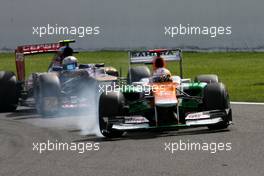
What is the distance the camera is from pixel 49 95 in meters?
14.9

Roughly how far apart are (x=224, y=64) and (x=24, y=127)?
13924 millimetres

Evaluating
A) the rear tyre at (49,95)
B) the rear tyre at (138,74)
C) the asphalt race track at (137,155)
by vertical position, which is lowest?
the asphalt race track at (137,155)

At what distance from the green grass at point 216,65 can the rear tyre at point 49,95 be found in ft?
14.8

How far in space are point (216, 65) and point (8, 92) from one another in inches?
438

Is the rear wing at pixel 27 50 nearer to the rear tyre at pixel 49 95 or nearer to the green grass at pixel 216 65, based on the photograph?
the rear tyre at pixel 49 95

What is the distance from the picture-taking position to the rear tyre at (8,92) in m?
15.8

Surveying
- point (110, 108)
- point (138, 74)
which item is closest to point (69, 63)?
point (138, 74)

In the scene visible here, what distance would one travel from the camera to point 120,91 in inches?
469

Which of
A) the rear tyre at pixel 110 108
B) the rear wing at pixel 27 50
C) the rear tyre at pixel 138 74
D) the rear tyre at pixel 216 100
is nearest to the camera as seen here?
the rear tyre at pixel 110 108

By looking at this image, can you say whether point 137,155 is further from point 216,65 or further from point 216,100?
point 216,65

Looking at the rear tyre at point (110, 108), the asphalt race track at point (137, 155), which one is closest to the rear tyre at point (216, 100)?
the asphalt race track at point (137, 155)

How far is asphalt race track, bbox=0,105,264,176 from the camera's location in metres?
8.34

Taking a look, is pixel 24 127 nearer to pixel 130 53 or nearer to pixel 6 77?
pixel 130 53

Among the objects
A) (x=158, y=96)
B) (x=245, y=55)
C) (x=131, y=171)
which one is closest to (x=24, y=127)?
(x=158, y=96)
